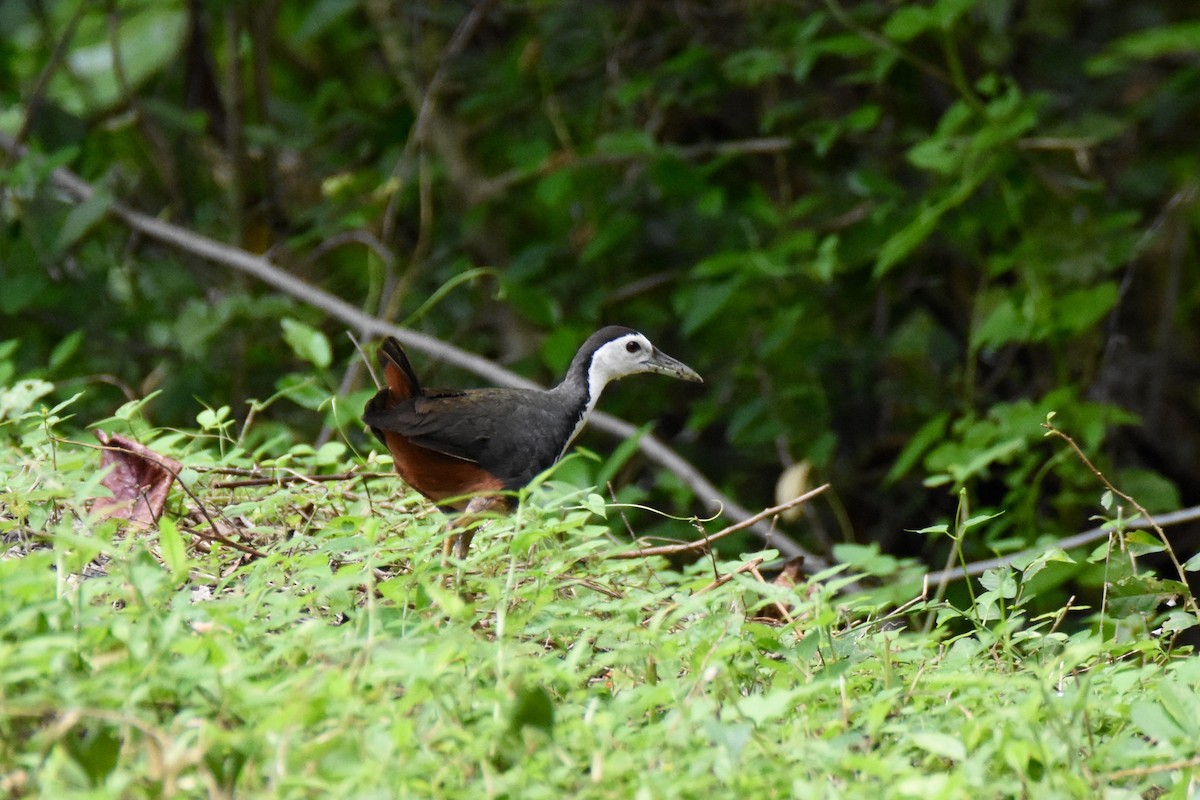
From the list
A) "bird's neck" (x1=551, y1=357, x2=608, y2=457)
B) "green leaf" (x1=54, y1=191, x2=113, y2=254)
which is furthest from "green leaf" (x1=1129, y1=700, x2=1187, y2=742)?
"green leaf" (x1=54, y1=191, x2=113, y2=254)

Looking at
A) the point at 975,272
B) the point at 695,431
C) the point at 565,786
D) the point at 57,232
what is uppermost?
the point at 565,786

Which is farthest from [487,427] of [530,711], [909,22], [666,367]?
[909,22]

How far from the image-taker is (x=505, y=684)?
178cm

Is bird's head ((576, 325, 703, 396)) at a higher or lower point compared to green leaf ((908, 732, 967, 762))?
lower

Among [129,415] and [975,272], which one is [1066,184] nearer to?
[975,272]

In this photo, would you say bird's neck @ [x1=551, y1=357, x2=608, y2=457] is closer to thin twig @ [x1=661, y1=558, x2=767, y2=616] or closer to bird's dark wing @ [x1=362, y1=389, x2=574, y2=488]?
bird's dark wing @ [x1=362, y1=389, x2=574, y2=488]

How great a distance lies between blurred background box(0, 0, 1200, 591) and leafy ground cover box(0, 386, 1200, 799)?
7.22 ft

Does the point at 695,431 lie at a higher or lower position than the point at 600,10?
lower

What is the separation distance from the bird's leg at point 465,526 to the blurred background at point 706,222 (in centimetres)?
170

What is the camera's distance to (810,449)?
498 centimetres

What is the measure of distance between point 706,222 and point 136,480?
341 centimetres

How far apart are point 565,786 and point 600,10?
4.41 meters

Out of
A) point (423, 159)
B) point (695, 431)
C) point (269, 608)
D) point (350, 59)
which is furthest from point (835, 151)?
point (269, 608)

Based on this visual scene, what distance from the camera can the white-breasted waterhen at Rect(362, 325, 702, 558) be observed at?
9.80 feet
